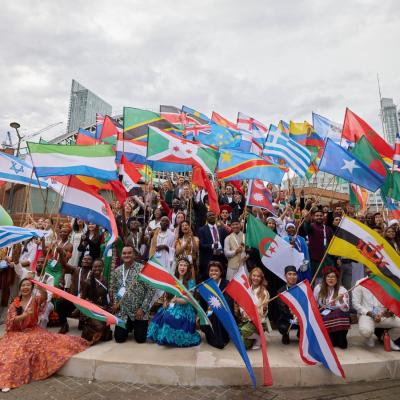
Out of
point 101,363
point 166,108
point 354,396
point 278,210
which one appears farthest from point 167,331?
point 166,108

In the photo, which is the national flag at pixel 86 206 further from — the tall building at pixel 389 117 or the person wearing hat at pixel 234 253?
the tall building at pixel 389 117

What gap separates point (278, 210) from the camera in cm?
1225

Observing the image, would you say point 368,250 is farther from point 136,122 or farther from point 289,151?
point 136,122

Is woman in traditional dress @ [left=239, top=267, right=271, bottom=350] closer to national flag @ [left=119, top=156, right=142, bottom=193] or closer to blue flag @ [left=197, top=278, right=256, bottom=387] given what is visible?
blue flag @ [left=197, top=278, right=256, bottom=387]

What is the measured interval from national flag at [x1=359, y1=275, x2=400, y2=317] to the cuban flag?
1.04m

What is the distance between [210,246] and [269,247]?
4.64 ft

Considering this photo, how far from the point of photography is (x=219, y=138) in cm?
1370

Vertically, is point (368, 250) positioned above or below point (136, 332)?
above

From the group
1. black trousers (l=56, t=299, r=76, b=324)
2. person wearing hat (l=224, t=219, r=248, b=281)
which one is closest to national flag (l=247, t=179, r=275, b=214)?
person wearing hat (l=224, t=219, r=248, b=281)

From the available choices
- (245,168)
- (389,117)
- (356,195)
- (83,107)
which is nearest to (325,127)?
(356,195)

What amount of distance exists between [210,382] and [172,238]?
11.2 ft

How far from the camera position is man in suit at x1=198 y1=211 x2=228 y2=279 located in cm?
740

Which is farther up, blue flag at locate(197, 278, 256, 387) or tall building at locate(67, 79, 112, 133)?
tall building at locate(67, 79, 112, 133)

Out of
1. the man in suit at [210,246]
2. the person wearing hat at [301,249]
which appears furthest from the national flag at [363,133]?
the man in suit at [210,246]
